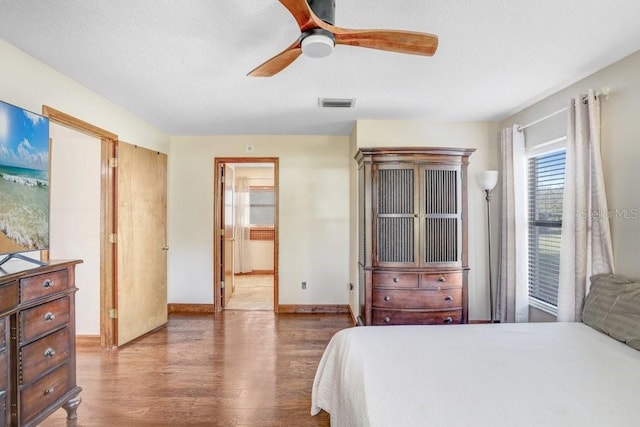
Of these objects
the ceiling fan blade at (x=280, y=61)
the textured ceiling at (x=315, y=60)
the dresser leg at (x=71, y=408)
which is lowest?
the dresser leg at (x=71, y=408)

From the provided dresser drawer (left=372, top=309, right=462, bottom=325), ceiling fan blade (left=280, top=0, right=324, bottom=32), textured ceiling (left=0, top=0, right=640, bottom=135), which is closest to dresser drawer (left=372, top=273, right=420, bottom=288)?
dresser drawer (left=372, top=309, right=462, bottom=325)

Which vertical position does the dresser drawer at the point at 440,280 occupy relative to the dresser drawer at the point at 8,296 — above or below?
below

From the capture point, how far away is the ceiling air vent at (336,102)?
2977mm

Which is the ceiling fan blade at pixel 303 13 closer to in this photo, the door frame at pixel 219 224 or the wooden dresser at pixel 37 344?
the wooden dresser at pixel 37 344

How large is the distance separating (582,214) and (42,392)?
3772 mm

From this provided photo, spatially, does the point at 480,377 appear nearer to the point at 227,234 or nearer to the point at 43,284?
the point at 43,284

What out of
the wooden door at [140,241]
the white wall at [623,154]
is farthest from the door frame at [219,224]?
the white wall at [623,154]

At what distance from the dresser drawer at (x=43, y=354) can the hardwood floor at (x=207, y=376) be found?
1.61 feet

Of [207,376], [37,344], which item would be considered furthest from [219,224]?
[37,344]

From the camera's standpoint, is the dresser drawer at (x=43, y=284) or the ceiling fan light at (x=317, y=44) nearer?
the ceiling fan light at (x=317, y=44)

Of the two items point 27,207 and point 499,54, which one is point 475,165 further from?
point 27,207

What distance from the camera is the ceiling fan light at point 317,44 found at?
1.46m

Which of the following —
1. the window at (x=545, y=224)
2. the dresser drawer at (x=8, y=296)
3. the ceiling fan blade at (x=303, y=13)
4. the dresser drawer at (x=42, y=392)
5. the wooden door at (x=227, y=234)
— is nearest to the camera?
the ceiling fan blade at (x=303, y=13)

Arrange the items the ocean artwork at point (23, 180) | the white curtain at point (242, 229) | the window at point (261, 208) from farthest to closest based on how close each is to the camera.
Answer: the window at point (261, 208) → the white curtain at point (242, 229) → the ocean artwork at point (23, 180)
